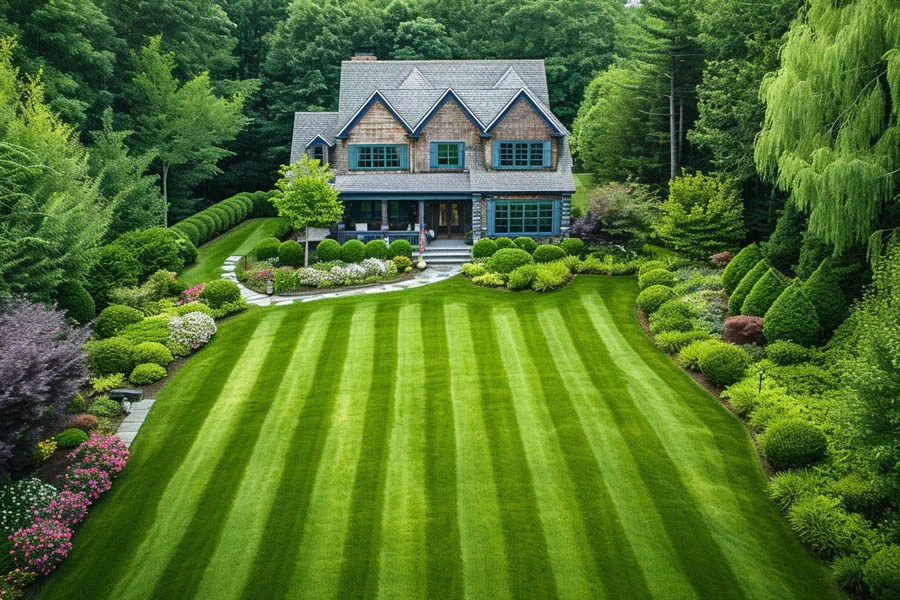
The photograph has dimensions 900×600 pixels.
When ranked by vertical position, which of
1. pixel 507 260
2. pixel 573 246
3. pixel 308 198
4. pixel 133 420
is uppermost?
pixel 308 198

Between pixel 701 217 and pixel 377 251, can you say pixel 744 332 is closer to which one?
pixel 701 217

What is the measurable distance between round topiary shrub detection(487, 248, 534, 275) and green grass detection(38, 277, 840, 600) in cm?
570

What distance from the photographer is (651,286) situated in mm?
26000

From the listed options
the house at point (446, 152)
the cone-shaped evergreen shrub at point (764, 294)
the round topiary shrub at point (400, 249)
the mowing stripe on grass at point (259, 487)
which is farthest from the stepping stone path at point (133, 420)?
the cone-shaped evergreen shrub at point (764, 294)

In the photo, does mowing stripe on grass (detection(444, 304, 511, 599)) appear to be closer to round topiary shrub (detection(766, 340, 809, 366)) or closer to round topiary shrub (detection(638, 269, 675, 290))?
round topiary shrub (detection(766, 340, 809, 366))

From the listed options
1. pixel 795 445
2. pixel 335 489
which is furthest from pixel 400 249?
pixel 795 445

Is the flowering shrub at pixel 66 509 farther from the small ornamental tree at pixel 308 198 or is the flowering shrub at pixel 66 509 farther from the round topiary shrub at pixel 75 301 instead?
the small ornamental tree at pixel 308 198

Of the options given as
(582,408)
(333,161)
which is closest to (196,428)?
(582,408)

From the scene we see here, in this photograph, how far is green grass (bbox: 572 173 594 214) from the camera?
153ft

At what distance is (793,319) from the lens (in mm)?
20109

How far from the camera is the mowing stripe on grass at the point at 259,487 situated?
13.0 meters

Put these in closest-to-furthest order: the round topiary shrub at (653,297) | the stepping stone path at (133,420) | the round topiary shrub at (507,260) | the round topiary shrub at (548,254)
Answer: the stepping stone path at (133,420) < the round topiary shrub at (653,297) < the round topiary shrub at (507,260) < the round topiary shrub at (548,254)

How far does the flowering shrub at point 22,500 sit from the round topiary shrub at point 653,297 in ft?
59.0

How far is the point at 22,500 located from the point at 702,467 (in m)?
13.7
